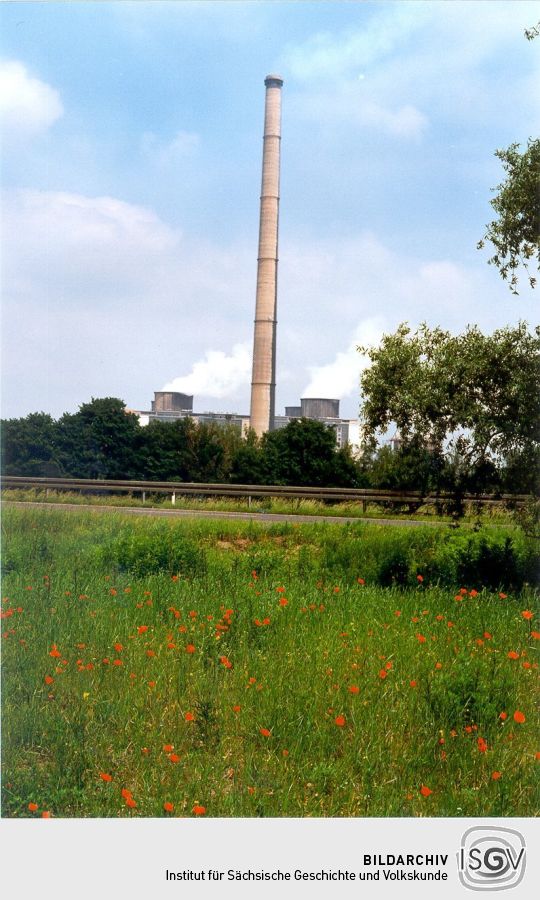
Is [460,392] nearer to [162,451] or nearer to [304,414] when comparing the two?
[162,451]

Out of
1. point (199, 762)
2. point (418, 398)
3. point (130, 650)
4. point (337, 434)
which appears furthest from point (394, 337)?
point (337, 434)

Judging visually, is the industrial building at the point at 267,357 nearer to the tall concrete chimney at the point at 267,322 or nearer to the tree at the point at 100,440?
the tall concrete chimney at the point at 267,322

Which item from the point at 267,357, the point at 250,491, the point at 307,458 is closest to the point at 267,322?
the point at 307,458

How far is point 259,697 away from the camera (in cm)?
426

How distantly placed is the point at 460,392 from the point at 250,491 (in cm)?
555

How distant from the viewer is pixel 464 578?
26.3 feet

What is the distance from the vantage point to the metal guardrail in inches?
321

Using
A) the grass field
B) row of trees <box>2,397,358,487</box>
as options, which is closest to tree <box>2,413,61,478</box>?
row of trees <box>2,397,358,487</box>

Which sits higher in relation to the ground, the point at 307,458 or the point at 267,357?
the point at 267,357

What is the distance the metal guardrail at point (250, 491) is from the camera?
8.16 m

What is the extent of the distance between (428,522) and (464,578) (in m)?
1.28
